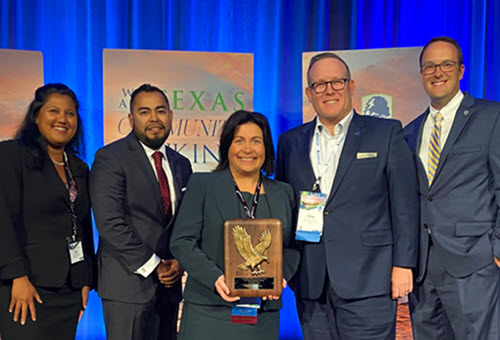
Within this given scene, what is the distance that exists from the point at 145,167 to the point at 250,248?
94cm

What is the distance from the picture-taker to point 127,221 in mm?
2441

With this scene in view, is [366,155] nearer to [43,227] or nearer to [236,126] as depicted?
[236,126]

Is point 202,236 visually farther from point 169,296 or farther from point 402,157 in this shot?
point 402,157

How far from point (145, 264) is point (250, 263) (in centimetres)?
76

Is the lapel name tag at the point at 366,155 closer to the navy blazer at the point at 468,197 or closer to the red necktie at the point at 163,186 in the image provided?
the navy blazer at the point at 468,197

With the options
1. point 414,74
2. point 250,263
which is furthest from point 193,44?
point 250,263

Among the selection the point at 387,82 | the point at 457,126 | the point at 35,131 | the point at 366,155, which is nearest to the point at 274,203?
the point at 366,155

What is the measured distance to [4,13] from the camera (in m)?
4.18

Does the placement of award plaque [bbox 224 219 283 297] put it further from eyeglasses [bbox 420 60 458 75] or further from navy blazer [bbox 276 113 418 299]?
eyeglasses [bbox 420 60 458 75]

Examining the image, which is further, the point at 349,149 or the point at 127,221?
the point at 127,221

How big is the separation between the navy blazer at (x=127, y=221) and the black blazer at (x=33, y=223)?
0.15m

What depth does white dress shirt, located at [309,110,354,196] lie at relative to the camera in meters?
2.26

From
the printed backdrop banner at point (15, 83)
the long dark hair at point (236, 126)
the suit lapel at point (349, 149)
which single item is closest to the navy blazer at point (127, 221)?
the long dark hair at point (236, 126)

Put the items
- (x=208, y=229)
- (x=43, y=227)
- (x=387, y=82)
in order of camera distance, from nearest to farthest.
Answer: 1. (x=208, y=229)
2. (x=43, y=227)
3. (x=387, y=82)
